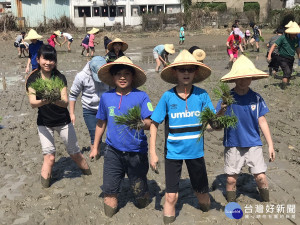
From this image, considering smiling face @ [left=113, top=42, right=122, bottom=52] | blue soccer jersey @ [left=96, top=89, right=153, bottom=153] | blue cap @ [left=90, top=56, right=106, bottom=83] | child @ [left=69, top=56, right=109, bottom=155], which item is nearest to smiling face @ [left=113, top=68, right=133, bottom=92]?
blue soccer jersey @ [left=96, top=89, right=153, bottom=153]

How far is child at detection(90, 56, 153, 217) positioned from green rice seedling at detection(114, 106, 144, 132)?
0.47ft

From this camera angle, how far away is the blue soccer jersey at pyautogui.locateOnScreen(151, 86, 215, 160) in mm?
3691

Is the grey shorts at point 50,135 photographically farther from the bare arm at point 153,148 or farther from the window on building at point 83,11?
the window on building at point 83,11

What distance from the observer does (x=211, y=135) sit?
6902mm

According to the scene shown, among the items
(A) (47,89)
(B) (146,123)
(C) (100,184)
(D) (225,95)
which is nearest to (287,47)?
(D) (225,95)

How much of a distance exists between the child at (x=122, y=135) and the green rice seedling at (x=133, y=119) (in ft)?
0.47

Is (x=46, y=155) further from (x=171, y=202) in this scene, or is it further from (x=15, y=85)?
(x=15, y=85)

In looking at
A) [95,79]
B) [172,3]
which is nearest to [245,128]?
[95,79]

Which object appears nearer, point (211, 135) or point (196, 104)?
point (196, 104)

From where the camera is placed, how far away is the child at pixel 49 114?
448cm

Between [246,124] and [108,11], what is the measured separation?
35.3 meters

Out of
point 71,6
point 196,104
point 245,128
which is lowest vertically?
point 245,128

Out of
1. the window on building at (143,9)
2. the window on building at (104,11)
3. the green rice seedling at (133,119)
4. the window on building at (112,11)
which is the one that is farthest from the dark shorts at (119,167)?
the window on building at (143,9)

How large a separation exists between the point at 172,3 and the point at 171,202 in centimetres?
3804
